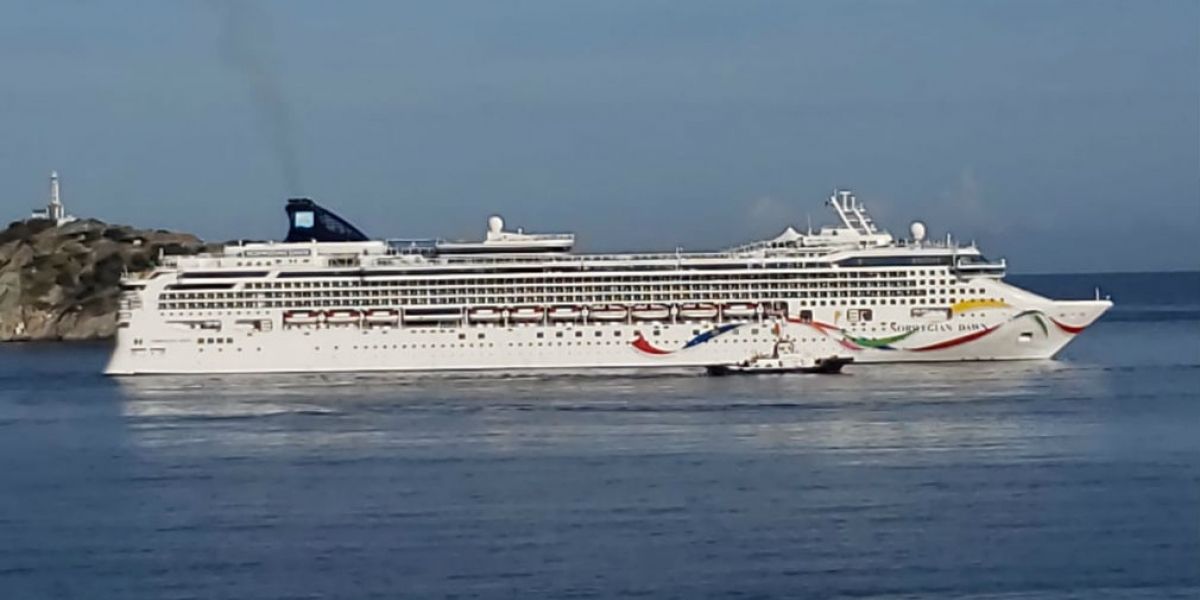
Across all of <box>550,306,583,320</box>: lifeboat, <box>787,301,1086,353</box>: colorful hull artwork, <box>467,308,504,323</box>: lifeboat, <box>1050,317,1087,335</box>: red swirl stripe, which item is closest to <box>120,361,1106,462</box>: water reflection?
<box>787,301,1086,353</box>: colorful hull artwork

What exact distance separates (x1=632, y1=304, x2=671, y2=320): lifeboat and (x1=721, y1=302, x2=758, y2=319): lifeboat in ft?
5.21

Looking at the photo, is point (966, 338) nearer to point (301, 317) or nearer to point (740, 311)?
point (740, 311)

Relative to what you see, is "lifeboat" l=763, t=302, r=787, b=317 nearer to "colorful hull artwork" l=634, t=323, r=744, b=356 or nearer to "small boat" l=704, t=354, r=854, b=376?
"colorful hull artwork" l=634, t=323, r=744, b=356

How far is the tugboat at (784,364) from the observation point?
60.3 m

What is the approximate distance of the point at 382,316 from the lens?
6322 centimetres

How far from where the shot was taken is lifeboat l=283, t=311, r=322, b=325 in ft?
208

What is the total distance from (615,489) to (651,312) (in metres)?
27.0

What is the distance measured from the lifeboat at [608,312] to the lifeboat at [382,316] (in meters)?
5.41

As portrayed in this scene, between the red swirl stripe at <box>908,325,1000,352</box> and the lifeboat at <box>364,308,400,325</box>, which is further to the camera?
the lifeboat at <box>364,308,400,325</box>

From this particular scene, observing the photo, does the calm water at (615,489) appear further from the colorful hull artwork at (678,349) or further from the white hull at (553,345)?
the colorful hull artwork at (678,349)

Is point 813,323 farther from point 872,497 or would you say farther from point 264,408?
point 872,497

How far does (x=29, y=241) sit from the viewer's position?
12594cm

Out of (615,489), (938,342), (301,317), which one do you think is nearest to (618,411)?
(615,489)

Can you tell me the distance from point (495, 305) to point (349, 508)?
28.7 meters
